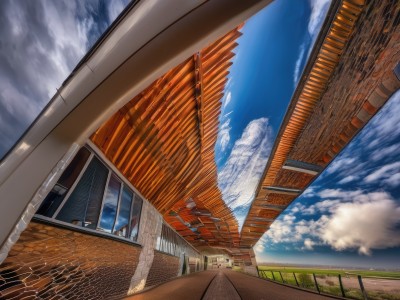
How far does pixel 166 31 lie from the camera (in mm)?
1231

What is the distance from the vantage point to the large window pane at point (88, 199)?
2543mm

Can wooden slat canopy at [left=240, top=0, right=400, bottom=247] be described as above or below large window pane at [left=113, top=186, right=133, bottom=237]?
above

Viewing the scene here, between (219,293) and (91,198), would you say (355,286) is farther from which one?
(91,198)

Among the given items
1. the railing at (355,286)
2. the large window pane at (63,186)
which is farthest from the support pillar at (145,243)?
the railing at (355,286)

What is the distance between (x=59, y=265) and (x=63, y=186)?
3.27 feet

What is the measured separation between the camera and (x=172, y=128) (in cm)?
361

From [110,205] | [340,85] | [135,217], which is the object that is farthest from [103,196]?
[340,85]

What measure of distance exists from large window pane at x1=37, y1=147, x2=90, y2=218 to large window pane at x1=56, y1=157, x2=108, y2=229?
141mm

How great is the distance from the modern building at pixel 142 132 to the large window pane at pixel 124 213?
39 millimetres

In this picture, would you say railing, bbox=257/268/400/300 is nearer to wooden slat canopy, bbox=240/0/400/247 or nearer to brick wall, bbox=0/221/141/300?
wooden slat canopy, bbox=240/0/400/247

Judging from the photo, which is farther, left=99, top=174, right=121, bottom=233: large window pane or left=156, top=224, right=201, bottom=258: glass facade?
left=156, top=224, right=201, bottom=258: glass facade

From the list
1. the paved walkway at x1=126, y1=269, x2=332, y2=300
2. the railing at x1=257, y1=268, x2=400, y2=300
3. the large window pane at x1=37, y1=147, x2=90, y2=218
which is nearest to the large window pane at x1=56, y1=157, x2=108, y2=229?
the large window pane at x1=37, y1=147, x2=90, y2=218

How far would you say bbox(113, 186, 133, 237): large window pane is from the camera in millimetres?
4018

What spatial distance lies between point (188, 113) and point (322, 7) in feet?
7.65
